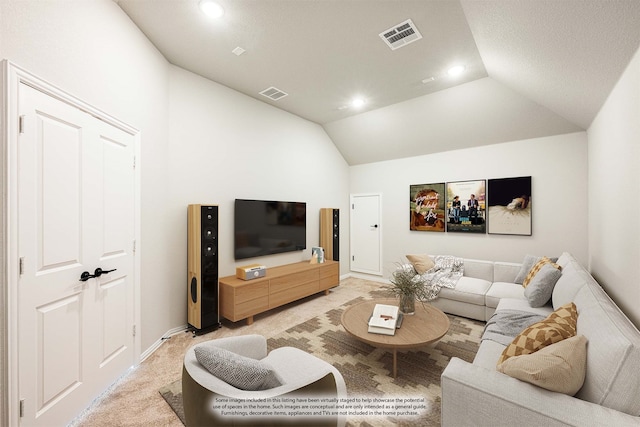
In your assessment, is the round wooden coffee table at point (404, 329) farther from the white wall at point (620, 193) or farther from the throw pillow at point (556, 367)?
the white wall at point (620, 193)

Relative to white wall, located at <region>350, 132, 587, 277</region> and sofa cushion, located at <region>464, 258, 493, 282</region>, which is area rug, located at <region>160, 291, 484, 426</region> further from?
white wall, located at <region>350, 132, 587, 277</region>

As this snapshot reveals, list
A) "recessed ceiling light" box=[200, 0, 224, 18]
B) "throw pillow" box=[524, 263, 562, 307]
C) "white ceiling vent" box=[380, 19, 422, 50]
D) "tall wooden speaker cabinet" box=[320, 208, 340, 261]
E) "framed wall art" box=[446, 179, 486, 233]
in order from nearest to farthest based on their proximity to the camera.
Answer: "recessed ceiling light" box=[200, 0, 224, 18]
"white ceiling vent" box=[380, 19, 422, 50]
"throw pillow" box=[524, 263, 562, 307]
"framed wall art" box=[446, 179, 486, 233]
"tall wooden speaker cabinet" box=[320, 208, 340, 261]

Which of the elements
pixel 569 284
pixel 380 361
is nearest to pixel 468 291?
pixel 569 284

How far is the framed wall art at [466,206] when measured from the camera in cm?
433

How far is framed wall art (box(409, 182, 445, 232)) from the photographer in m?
4.75

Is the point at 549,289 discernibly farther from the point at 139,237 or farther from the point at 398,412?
the point at 139,237

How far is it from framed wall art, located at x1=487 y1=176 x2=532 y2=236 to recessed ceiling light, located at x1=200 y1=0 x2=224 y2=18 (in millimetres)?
4342

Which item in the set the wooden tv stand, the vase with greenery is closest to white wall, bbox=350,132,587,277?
the wooden tv stand

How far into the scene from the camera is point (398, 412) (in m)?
1.84

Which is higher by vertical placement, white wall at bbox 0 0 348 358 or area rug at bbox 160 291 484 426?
white wall at bbox 0 0 348 358

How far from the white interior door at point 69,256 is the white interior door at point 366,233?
14.2ft

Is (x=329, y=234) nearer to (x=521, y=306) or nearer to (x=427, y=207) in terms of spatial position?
(x=427, y=207)

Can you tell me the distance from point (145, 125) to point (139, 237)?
1.11 m

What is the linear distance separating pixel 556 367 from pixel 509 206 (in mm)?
3583
